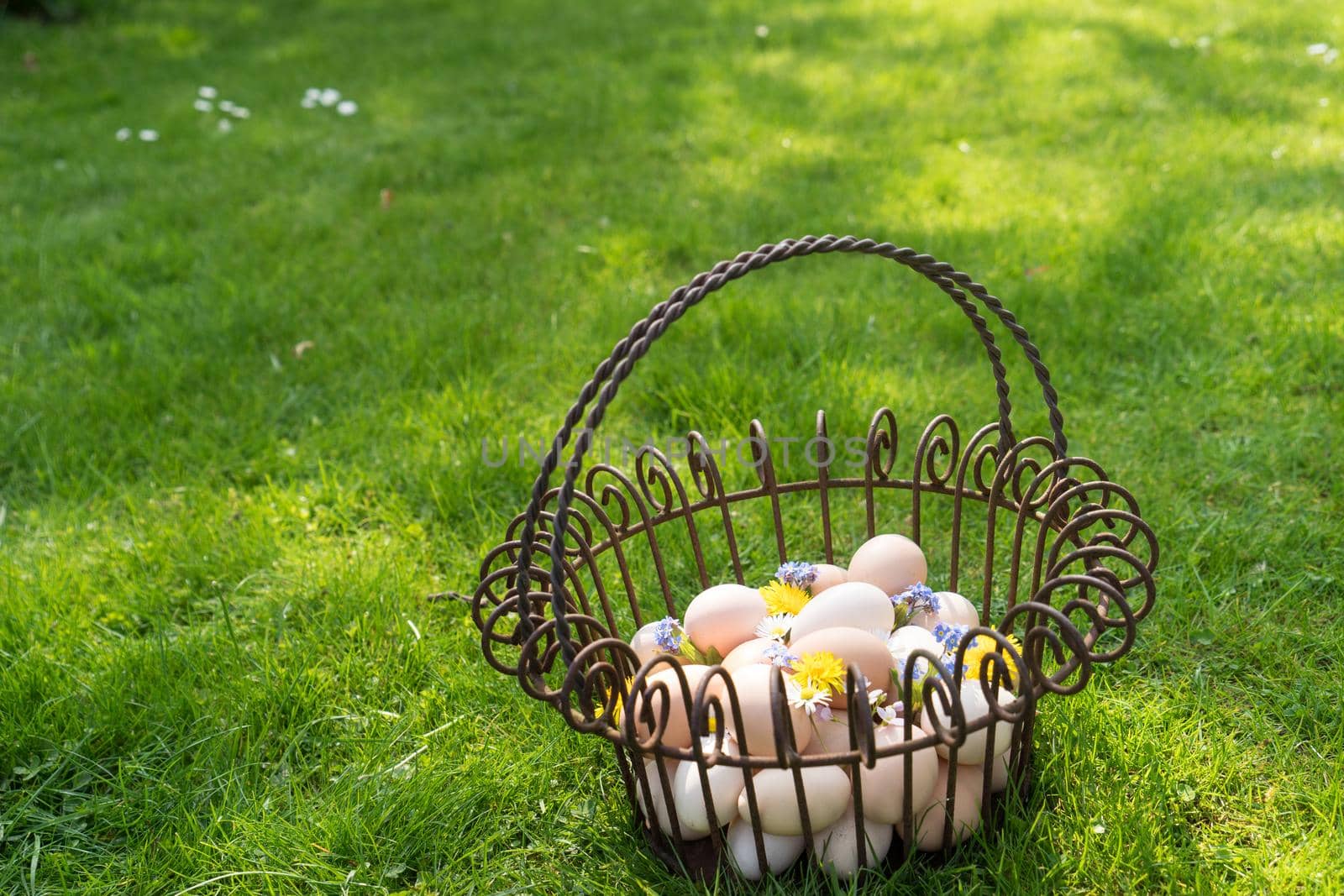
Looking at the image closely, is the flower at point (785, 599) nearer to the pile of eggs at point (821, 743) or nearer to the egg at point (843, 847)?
the pile of eggs at point (821, 743)

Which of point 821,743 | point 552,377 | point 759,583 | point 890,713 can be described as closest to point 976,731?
point 890,713

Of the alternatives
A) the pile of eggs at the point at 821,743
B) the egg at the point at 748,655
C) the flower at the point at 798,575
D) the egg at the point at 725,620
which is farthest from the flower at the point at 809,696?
the flower at the point at 798,575

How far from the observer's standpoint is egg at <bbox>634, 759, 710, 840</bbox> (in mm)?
1566

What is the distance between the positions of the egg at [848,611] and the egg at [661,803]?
0.93ft

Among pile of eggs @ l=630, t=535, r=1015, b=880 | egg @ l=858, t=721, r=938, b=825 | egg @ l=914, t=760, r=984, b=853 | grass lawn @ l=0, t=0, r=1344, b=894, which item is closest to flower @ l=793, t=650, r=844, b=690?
pile of eggs @ l=630, t=535, r=1015, b=880

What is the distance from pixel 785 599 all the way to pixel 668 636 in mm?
246

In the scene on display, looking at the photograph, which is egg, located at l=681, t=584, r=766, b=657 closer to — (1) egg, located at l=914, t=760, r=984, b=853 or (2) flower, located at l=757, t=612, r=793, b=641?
(2) flower, located at l=757, t=612, r=793, b=641

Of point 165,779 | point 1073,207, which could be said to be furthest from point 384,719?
point 1073,207

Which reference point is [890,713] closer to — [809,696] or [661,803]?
[809,696]

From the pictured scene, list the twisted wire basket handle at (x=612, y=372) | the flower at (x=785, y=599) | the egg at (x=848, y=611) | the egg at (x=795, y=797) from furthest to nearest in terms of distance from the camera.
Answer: the flower at (x=785, y=599)
the egg at (x=848, y=611)
the egg at (x=795, y=797)
the twisted wire basket handle at (x=612, y=372)

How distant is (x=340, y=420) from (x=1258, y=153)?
3.63 m

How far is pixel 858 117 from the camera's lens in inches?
193

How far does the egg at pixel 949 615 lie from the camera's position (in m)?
1.77

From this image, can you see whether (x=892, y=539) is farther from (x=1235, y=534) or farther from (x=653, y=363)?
(x=653, y=363)
